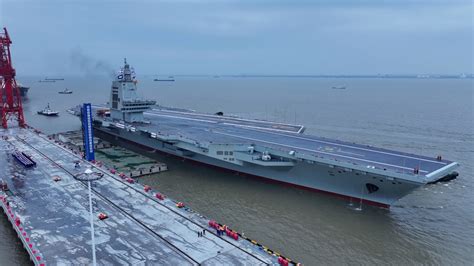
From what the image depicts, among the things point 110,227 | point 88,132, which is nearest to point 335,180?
point 110,227

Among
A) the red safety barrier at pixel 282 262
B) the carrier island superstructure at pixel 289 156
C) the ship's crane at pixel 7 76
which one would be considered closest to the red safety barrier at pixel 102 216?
the red safety barrier at pixel 282 262

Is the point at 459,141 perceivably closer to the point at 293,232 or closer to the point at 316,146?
the point at 316,146

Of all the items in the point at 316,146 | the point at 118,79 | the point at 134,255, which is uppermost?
the point at 118,79

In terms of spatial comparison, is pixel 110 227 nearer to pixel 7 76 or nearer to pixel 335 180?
pixel 335 180

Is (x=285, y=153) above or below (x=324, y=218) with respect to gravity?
above

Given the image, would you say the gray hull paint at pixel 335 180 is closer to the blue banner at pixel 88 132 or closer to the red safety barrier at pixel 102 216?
the blue banner at pixel 88 132

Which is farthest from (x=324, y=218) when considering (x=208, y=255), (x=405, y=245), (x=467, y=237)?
(x=208, y=255)
